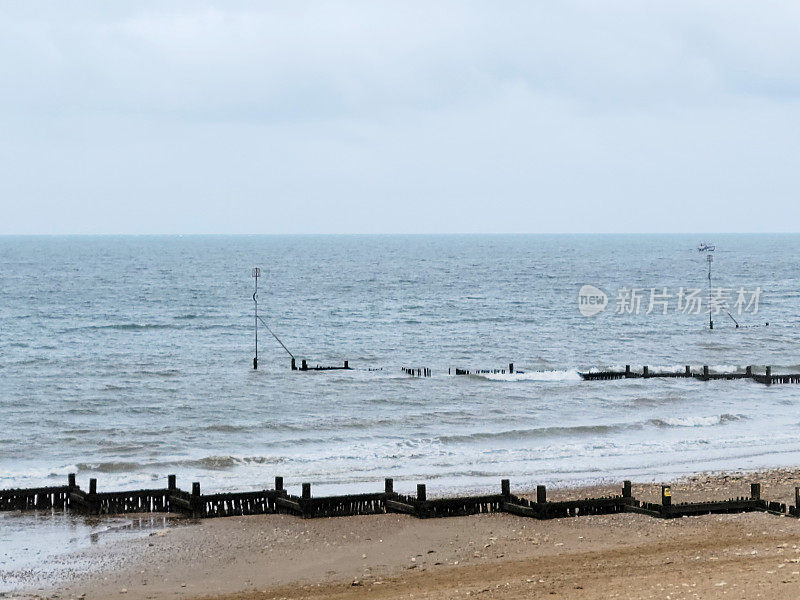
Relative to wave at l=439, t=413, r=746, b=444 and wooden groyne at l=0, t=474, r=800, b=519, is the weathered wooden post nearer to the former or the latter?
wooden groyne at l=0, t=474, r=800, b=519

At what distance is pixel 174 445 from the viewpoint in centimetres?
4156

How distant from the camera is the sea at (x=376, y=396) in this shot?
3700cm

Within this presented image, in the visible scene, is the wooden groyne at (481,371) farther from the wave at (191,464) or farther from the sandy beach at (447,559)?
the sandy beach at (447,559)

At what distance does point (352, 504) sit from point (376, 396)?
24.7m

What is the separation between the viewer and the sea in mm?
37000

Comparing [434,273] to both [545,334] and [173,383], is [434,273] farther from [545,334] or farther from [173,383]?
[173,383]

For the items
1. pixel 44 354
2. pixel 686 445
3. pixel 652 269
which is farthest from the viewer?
pixel 652 269

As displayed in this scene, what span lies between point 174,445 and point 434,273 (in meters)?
135

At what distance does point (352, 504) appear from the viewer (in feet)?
95.8

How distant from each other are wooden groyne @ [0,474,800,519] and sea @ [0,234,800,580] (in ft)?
3.73

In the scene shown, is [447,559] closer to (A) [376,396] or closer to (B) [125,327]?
(A) [376,396]

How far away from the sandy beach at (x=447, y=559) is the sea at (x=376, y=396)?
119 inches

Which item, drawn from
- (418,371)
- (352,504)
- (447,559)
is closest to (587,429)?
(352,504)

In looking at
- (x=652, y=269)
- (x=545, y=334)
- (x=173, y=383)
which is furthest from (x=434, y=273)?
(x=173, y=383)
